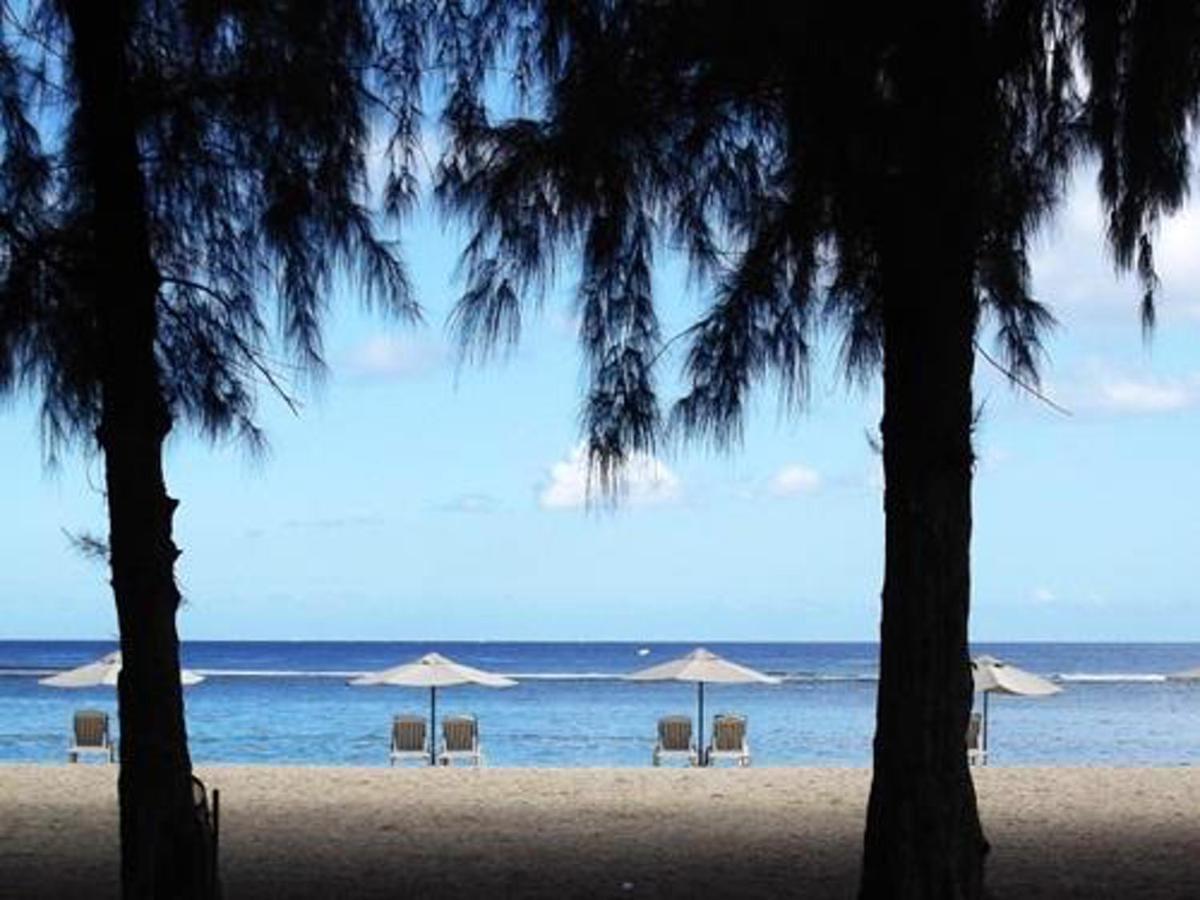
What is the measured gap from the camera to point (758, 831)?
10.7 metres

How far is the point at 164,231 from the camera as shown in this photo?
7391 millimetres

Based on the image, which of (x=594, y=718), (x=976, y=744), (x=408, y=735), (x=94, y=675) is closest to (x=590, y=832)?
(x=408, y=735)

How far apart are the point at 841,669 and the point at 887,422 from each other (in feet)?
214

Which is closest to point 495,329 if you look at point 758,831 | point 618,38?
point 618,38

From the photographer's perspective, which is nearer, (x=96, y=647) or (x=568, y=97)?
(x=568, y=97)

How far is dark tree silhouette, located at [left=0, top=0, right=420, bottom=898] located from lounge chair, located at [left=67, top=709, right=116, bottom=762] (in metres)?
11.3

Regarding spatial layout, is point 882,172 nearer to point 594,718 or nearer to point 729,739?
point 729,739

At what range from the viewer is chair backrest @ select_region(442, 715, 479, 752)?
1780cm

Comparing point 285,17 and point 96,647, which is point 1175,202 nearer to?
point 285,17

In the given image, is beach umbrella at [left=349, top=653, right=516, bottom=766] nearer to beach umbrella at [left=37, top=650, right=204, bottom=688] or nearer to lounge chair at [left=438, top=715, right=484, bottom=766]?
lounge chair at [left=438, top=715, right=484, bottom=766]

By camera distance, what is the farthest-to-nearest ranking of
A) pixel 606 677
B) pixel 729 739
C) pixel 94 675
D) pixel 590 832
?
pixel 606 677 → pixel 94 675 → pixel 729 739 → pixel 590 832

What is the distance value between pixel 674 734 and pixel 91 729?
5.48 m

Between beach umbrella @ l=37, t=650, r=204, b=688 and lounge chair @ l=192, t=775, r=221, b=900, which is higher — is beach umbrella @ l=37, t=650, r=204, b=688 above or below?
below

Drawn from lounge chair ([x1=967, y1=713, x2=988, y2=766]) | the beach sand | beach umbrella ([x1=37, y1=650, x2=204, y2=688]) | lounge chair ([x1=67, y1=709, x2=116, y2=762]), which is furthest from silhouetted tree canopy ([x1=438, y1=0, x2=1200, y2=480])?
beach umbrella ([x1=37, y1=650, x2=204, y2=688])
